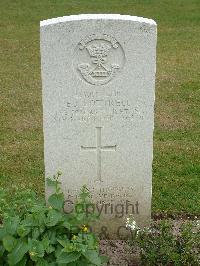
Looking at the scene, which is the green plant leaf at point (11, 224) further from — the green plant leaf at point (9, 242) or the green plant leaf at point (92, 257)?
the green plant leaf at point (92, 257)

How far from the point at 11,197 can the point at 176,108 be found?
3.49 m

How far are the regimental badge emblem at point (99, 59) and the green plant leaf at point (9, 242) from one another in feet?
4.36

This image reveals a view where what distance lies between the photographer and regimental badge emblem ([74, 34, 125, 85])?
429cm

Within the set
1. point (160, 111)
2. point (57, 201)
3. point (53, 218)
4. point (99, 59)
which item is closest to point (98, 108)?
point (99, 59)

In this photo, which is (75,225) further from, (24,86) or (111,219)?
(24,86)

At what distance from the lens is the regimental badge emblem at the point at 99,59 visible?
4.29m

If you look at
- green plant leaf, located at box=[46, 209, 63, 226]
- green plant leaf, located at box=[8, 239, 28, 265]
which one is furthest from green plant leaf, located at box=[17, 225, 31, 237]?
green plant leaf, located at box=[46, 209, 63, 226]

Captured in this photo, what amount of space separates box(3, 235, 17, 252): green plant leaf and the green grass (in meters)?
1.82

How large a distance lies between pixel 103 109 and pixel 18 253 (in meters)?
1.32

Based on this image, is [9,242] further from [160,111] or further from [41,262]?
[160,111]

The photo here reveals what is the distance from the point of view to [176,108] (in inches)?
324

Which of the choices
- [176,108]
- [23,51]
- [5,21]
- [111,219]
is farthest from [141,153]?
[5,21]

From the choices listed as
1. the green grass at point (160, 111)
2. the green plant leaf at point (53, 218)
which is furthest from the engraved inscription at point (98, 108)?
the green grass at point (160, 111)

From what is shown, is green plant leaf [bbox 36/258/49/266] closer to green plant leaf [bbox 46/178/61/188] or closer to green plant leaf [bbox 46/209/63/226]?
green plant leaf [bbox 46/209/63/226]
